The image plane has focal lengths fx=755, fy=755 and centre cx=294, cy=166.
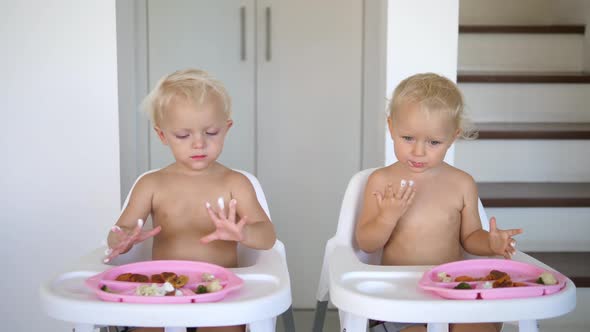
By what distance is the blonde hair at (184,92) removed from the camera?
1.56m

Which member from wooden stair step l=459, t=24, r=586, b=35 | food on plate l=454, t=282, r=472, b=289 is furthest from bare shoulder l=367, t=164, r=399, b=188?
wooden stair step l=459, t=24, r=586, b=35

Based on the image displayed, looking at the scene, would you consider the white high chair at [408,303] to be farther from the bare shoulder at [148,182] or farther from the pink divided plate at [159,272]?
the bare shoulder at [148,182]

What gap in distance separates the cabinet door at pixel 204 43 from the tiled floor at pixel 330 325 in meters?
0.75

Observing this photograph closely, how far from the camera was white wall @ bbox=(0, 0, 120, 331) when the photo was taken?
1.98 m

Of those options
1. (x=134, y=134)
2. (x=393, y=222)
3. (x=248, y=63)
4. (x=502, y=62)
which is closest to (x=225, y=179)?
(x=393, y=222)

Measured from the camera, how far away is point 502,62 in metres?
3.38

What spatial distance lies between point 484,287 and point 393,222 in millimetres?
317

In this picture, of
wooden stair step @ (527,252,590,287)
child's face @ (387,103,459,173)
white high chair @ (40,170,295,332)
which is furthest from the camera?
wooden stair step @ (527,252,590,287)

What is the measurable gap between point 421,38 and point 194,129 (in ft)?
2.52

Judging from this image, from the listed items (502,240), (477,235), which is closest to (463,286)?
(502,240)

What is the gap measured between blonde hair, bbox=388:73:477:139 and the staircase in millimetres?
969

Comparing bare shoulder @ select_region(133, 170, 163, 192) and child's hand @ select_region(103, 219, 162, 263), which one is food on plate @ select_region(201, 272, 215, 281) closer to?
child's hand @ select_region(103, 219, 162, 263)

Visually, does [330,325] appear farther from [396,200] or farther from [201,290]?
[201,290]

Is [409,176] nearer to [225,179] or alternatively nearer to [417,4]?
[225,179]
